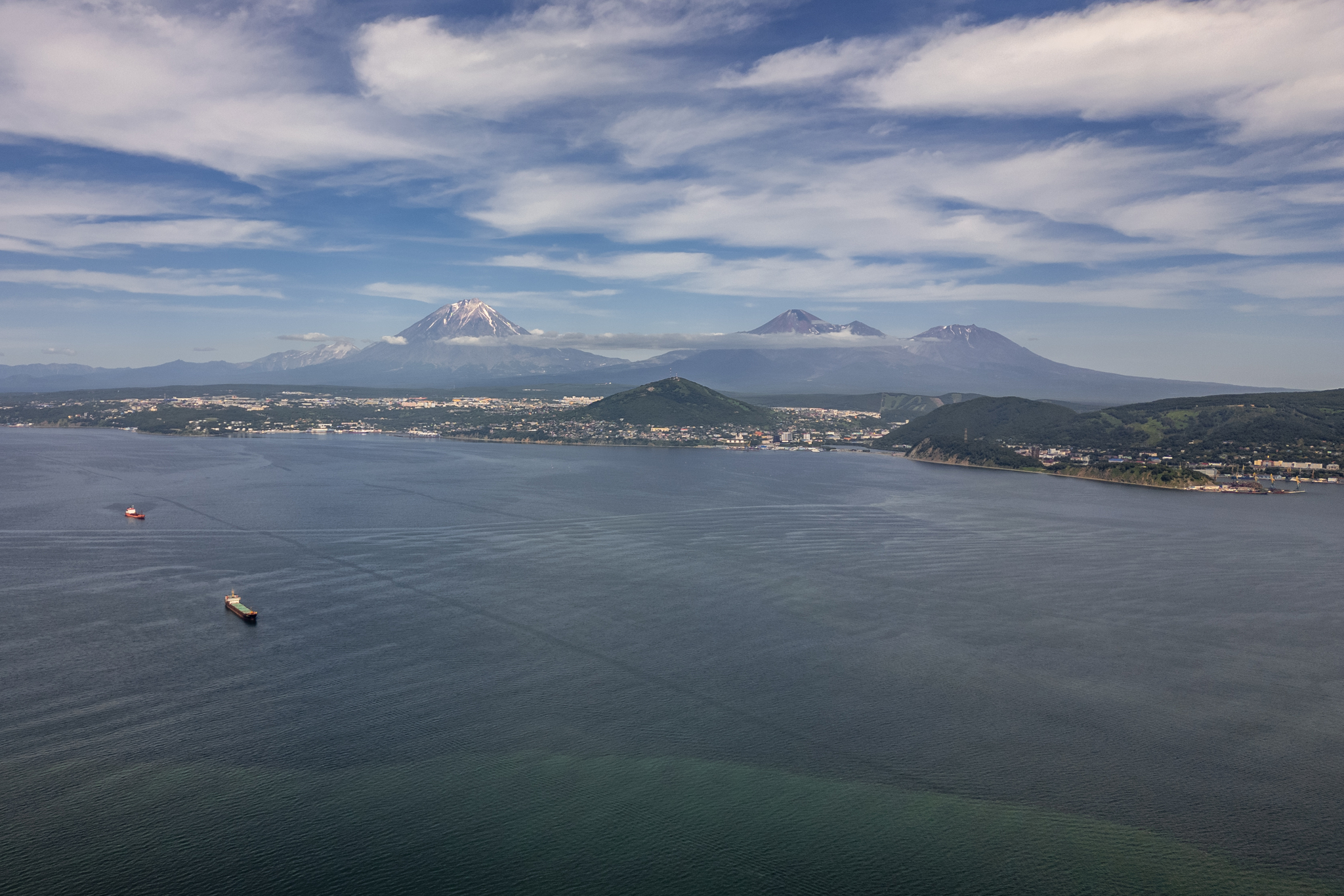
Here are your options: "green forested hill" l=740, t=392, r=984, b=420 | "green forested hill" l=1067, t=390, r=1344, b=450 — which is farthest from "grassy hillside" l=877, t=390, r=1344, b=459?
"green forested hill" l=740, t=392, r=984, b=420

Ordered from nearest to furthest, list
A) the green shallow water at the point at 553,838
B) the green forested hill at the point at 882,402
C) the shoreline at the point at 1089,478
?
the green shallow water at the point at 553,838
the shoreline at the point at 1089,478
the green forested hill at the point at 882,402

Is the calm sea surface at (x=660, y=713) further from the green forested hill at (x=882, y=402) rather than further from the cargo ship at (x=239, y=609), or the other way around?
the green forested hill at (x=882, y=402)

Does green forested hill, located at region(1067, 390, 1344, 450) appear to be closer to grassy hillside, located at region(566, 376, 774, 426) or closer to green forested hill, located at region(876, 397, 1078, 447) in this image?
green forested hill, located at region(876, 397, 1078, 447)

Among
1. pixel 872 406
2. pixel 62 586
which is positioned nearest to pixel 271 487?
pixel 62 586

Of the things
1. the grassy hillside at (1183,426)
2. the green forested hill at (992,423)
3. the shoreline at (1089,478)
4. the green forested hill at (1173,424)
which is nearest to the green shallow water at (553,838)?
the shoreline at (1089,478)

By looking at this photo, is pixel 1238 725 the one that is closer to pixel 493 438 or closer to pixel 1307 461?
pixel 1307 461

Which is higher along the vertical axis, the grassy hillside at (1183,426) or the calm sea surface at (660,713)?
→ the grassy hillside at (1183,426)

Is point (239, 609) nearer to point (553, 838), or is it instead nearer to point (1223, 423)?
point (553, 838)
